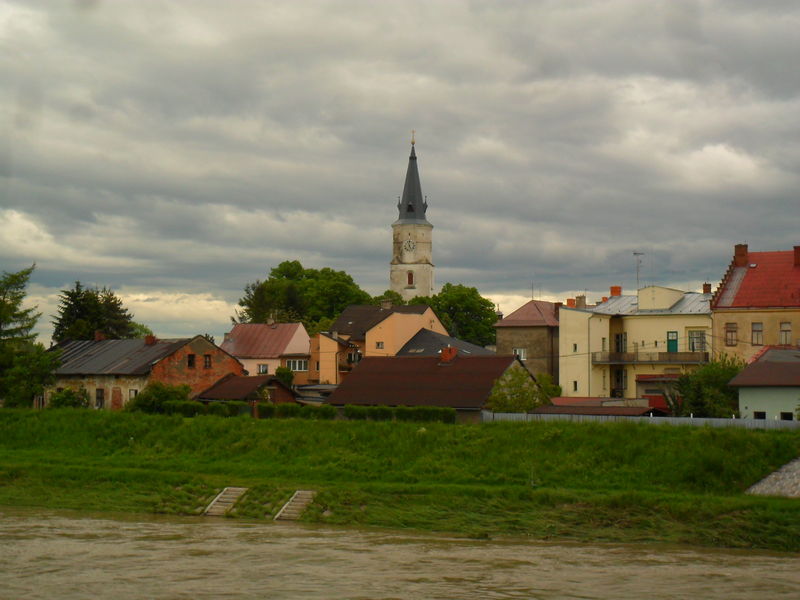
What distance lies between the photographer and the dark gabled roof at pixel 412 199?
137 meters

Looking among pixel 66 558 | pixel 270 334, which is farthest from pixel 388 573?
pixel 270 334

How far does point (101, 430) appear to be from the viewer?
156ft

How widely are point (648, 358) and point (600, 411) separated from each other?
15.6 metres

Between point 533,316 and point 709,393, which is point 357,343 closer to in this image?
point 533,316

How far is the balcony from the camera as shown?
56531mm

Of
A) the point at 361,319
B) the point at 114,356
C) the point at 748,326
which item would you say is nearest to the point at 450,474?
the point at 748,326

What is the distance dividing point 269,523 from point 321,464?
24.8 ft

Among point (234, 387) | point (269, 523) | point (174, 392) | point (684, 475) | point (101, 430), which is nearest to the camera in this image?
point (269, 523)

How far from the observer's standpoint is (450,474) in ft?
125

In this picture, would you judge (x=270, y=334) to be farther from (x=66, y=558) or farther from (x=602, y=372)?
(x=66, y=558)

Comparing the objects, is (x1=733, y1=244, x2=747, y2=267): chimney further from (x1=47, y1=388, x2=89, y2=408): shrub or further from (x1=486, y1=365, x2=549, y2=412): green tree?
(x1=47, y1=388, x2=89, y2=408): shrub

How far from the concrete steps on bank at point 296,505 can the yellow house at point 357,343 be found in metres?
33.3

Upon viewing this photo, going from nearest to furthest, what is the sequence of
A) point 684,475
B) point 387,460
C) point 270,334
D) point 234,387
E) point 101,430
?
point 684,475 < point 387,460 < point 101,430 < point 234,387 < point 270,334

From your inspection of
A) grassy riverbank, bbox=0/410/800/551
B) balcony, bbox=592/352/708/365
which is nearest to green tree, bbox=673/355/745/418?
grassy riverbank, bbox=0/410/800/551
